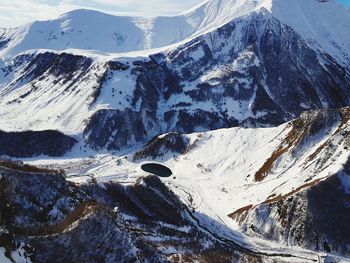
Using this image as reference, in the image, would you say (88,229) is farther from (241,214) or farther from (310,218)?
(241,214)

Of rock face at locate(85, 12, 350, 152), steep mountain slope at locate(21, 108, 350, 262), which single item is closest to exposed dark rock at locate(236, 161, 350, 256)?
steep mountain slope at locate(21, 108, 350, 262)

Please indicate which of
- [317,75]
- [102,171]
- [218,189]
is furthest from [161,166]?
[317,75]

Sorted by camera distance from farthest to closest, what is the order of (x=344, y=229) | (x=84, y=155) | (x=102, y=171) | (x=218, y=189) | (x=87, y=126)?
(x=87, y=126)
(x=84, y=155)
(x=102, y=171)
(x=218, y=189)
(x=344, y=229)

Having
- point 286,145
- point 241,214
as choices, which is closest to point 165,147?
point 286,145

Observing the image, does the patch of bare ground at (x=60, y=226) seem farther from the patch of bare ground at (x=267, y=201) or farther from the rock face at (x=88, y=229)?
the patch of bare ground at (x=267, y=201)

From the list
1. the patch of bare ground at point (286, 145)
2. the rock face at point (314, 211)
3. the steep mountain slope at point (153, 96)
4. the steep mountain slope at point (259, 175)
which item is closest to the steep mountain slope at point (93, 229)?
the steep mountain slope at point (259, 175)

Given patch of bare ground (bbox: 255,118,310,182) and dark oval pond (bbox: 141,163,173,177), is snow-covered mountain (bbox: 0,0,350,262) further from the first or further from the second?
dark oval pond (bbox: 141,163,173,177)

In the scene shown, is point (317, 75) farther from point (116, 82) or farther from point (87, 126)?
point (87, 126)
